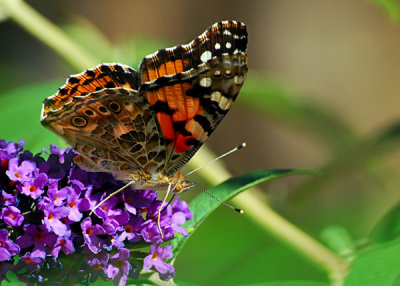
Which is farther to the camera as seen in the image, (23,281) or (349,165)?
(349,165)

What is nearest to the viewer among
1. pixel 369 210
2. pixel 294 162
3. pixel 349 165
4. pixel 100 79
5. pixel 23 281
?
pixel 23 281

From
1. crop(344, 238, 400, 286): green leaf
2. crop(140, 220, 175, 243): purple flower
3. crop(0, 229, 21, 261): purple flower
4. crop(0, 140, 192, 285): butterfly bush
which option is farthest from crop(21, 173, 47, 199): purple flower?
crop(344, 238, 400, 286): green leaf

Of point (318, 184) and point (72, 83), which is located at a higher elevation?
point (318, 184)

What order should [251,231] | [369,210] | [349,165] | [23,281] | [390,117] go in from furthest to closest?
1. [390,117]
2. [369,210]
3. [251,231]
4. [349,165]
5. [23,281]

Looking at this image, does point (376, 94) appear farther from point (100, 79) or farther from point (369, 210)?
point (100, 79)

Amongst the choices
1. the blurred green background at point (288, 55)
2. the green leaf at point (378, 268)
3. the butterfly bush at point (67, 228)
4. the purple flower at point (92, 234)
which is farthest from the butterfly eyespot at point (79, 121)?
the blurred green background at point (288, 55)

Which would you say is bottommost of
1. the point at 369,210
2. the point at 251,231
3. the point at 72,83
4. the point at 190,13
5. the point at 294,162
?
the point at 72,83

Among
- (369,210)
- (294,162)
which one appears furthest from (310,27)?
(369,210)

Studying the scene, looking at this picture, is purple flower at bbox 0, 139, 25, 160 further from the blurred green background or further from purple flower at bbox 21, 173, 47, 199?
the blurred green background
